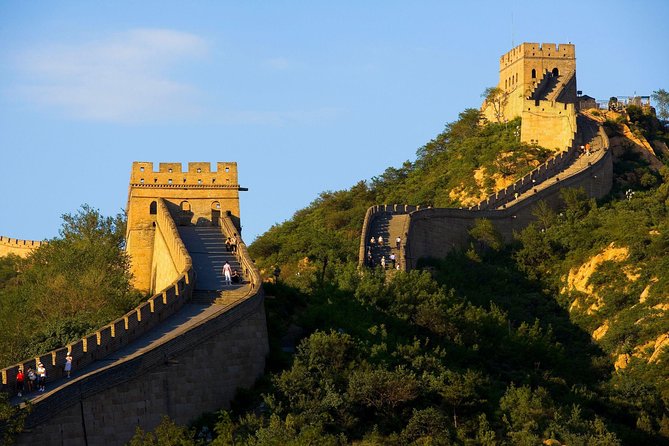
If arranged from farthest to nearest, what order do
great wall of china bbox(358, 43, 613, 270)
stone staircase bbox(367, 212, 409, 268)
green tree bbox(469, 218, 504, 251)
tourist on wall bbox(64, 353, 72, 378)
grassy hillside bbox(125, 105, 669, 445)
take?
green tree bbox(469, 218, 504, 251) < great wall of china bbox(358, 43, 613, 270) < stone staircase bbox(367, 212, 409, 268) < grassy hillside bbox(125, 105, 669, 445) < tourist on wall bbox(64, 353, 72, 378)

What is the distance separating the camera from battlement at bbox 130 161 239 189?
7306cm

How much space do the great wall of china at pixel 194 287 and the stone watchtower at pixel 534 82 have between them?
0.14 metres

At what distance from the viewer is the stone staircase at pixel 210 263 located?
58.7 m

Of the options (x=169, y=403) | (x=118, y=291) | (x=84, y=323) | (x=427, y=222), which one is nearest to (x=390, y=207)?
(x=427, y=222)

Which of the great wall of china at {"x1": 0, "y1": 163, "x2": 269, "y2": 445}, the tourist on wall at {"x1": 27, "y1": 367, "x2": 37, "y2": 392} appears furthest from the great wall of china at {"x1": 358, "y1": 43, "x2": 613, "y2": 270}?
the tourist on wall at {"x1": 27, "y1": 367, "x2": 37, "y2": 392}

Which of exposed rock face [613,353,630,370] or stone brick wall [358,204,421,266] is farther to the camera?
stone brick wall [358,204,421,266]

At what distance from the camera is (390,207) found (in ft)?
253

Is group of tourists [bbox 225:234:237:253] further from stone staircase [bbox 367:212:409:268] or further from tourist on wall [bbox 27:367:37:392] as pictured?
tourist on wall [bbox 27:367:37:392]

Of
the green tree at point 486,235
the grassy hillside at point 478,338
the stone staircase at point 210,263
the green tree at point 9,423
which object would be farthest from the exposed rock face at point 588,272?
the green tree at point 9,423

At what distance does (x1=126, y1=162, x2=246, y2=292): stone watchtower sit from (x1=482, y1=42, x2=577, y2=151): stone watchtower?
77.0ft

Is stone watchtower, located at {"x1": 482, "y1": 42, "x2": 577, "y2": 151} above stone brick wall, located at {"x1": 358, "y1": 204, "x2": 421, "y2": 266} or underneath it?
above

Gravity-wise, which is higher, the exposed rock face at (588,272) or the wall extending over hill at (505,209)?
the wall extending over hill at (505,209)

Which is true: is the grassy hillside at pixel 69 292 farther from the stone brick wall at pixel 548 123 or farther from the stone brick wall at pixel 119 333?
the stone brick wall at pixel 548 123

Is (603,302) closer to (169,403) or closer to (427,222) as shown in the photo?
(427,222)
